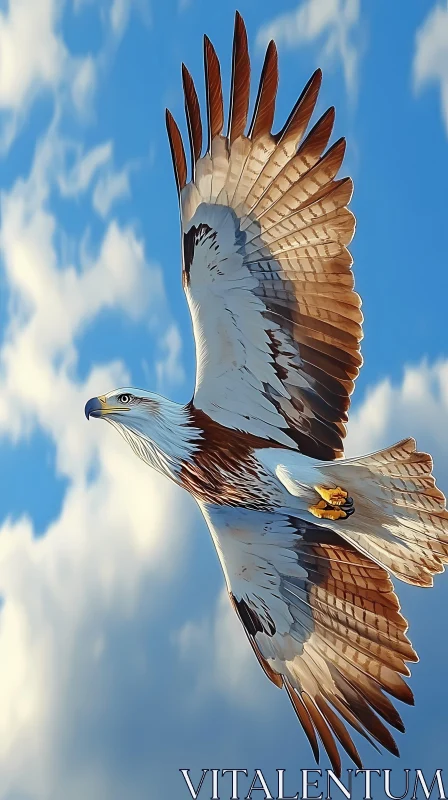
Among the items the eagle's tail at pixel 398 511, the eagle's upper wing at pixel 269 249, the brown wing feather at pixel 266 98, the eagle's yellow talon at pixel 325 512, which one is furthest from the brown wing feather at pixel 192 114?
the eagle's yellow talon at pixel 325 512

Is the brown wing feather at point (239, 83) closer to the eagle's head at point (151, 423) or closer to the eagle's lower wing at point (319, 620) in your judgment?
the eagle's head at point (151, 423)

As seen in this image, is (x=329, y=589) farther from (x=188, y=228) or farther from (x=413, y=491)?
(x=188, y=228)

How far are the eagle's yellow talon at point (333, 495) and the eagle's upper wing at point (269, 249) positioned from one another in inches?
14.2

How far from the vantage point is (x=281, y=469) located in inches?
240

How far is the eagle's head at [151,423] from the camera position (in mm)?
6273

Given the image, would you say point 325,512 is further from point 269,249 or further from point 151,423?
point 269,249

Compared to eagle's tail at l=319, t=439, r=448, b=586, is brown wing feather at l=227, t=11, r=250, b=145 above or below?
above

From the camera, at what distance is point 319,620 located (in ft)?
22.0

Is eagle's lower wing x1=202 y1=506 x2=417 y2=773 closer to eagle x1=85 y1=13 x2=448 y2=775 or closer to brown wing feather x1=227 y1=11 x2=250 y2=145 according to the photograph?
eagle x1=85 y1=13 x2=448 y2=775

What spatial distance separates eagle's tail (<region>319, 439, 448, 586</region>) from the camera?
5984 millimetres

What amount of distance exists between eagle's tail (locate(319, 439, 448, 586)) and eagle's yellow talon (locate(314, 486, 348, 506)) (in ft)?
Result: 0.13

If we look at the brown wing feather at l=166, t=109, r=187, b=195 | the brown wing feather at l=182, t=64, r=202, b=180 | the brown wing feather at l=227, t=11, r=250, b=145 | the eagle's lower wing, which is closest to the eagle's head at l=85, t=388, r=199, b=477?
the eagle's lower wing

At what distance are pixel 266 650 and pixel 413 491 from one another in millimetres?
1462

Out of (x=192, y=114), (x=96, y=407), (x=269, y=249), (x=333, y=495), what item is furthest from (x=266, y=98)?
(x=333, y=495)
